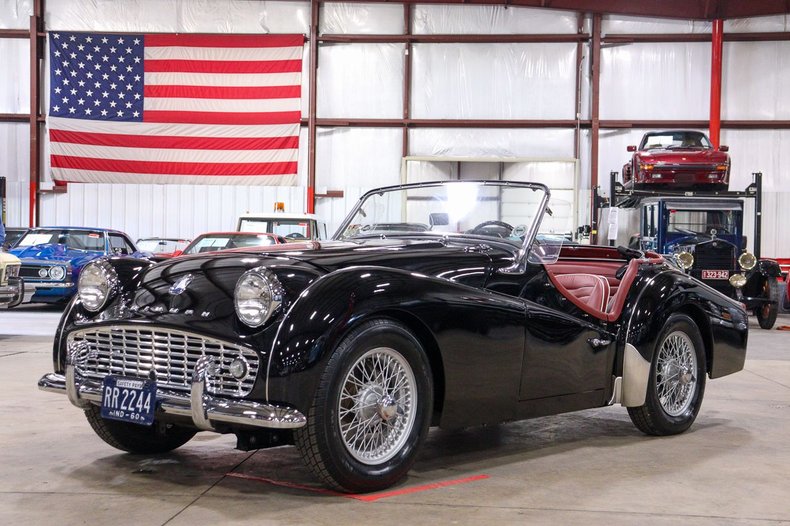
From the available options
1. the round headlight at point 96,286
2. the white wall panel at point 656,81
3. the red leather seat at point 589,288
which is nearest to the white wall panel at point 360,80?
the white wall panel at point 656,81

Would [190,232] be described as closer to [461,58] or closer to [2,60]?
[2,60]

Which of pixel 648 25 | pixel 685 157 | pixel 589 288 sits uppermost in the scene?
pixel 648 25

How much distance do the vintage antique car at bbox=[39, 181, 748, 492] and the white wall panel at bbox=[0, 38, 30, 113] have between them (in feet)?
57.3

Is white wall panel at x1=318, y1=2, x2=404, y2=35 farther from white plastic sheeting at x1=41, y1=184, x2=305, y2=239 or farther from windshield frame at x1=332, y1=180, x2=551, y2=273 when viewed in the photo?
windshield frame at x1=332, y1=180, x2=551, y2=273

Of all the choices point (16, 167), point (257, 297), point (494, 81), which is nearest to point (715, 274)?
point (494, 81)

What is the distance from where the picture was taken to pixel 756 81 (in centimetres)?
1905

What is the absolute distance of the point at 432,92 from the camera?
19.7 m

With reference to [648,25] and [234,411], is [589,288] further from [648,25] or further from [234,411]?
[648,25]

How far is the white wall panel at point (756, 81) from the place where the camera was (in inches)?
749

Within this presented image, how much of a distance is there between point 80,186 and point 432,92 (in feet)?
26.2

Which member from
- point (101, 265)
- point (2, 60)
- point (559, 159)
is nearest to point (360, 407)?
point (101, 265)

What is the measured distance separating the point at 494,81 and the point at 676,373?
15216 millimetres

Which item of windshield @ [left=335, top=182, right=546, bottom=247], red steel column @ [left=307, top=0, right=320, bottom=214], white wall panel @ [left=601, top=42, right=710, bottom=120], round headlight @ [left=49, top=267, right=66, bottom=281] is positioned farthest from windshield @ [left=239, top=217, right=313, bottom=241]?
windshield @ [left=335, top=182, right=546, bottom=247]

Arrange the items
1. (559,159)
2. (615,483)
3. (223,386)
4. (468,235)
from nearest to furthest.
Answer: (223,386) < (615,483) < (468,235) < (559,159)
